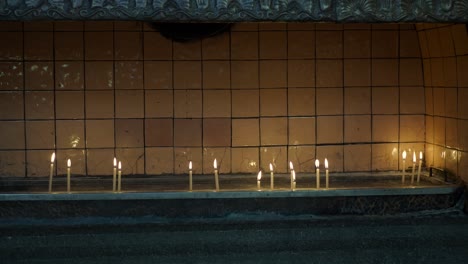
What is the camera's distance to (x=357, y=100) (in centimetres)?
727

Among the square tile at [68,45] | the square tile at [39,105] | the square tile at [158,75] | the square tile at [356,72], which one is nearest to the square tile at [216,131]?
the square tile at [158,75]

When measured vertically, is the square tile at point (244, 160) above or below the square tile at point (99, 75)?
below

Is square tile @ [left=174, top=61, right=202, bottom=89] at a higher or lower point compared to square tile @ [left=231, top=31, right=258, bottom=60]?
lower

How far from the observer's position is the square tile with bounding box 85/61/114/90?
702cm

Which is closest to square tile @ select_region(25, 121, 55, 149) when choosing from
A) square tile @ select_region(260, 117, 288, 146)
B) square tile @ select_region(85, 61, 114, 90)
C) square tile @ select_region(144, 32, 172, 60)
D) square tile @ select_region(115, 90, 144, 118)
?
square tile @ select_region(85, 61, 114, 90)

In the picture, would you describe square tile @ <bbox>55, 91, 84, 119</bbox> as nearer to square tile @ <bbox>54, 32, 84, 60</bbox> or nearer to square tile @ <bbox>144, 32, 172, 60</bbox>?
square tile @ <bbox>54, 32, 84, 60</bbox>

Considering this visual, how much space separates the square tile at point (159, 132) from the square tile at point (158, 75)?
13.8 inches

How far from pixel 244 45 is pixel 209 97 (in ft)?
2.09

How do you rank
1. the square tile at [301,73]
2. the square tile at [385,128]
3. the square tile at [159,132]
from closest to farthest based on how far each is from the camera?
the square tile at [159,132], the square tile at [301,73], the square tile at [385,128]

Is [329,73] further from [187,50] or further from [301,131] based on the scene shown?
A: [187,50]

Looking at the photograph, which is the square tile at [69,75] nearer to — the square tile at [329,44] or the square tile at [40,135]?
the square tile at [40,135]

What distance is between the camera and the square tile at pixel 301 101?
7195 millimetres

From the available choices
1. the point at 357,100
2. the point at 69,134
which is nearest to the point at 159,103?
the point at 69,134

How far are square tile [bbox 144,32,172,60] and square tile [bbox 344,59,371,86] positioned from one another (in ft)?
6.02
